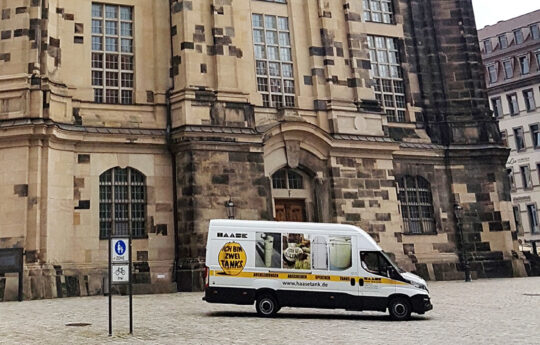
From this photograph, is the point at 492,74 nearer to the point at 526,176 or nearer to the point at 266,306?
the point at 526,176

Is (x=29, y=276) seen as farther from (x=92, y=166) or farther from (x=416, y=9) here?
(x=416, y=9)

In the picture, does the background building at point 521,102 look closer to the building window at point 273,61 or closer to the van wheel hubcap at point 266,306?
the building window at point 273,61

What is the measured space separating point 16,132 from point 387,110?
667 inches

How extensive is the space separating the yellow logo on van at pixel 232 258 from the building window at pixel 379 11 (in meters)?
18.7

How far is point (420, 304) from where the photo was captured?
13383 millimetres

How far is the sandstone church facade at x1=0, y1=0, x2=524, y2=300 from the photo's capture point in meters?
21.1

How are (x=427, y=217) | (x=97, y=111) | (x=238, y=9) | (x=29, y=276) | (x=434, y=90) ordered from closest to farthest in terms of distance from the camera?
(x=29, y=276) < (x=97, y=111) < (x=238, y=9) < (x=427, y=217) < (x=434, y=90)

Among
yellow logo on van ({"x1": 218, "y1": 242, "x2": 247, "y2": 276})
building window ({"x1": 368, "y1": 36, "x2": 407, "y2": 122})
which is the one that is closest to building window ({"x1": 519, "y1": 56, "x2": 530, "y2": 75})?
building window ({"x1": 368, "y1": 36, "x2": 407, "y2": 122})

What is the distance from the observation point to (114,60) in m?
23.8

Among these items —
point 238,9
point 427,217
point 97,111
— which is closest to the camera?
point 97,111

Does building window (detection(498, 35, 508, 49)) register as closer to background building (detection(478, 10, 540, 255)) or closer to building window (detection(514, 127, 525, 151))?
background building (detection(478, 10, 540, 255))

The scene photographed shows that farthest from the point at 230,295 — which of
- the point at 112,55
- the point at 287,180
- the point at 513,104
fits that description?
the point at 513,104

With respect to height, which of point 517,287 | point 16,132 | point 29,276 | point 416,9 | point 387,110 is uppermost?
→ point 416,9

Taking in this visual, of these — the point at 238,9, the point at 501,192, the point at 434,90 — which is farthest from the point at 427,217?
the point at 238,9
